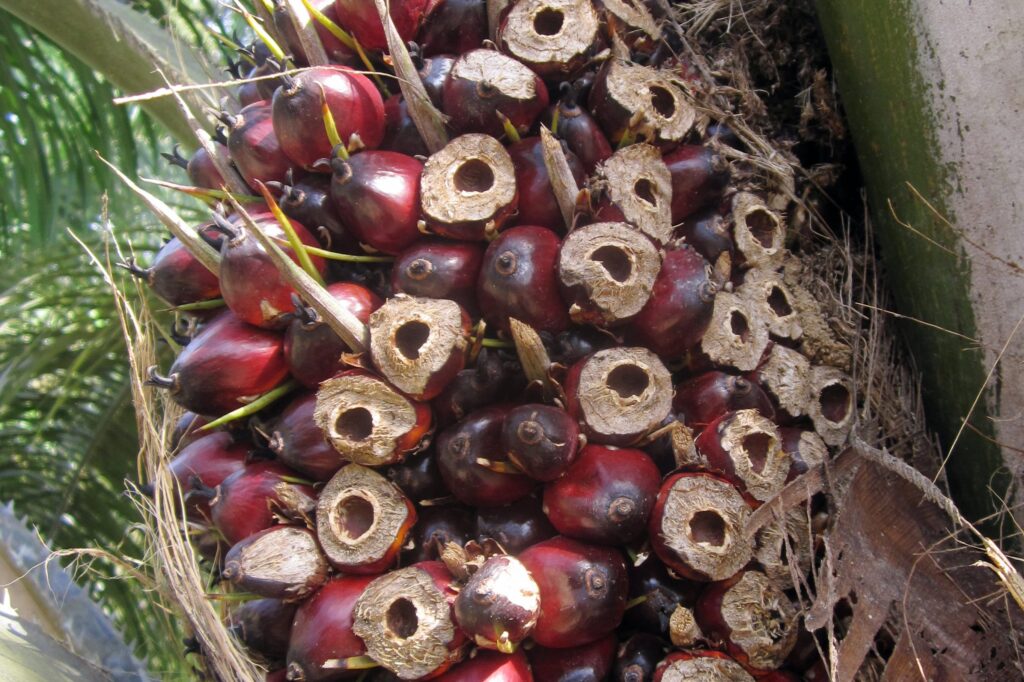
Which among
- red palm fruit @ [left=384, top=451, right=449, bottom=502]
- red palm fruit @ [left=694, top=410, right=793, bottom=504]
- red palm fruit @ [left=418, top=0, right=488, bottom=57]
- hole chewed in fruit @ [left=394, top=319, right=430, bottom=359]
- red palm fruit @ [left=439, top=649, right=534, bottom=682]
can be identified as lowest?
red palm fruit @ [left=439, top=649, right=534, bottom=682]

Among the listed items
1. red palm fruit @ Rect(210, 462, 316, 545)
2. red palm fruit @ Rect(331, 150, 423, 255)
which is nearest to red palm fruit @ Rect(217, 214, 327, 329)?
red palm fruit @ Rect(331, 150, 423, 255)

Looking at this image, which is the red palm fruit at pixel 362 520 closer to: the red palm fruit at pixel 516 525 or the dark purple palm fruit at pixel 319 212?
the red palm fruit at pixel 516 525

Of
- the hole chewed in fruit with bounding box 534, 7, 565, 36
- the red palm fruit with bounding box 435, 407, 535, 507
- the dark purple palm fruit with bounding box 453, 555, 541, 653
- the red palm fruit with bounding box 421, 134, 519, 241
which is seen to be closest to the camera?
the dark purple palm fruit with bounding box 453, 555, 541, 653

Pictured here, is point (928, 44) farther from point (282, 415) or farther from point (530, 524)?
point (282, 415)

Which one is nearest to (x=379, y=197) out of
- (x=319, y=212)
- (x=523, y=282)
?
(x=319, y=212)

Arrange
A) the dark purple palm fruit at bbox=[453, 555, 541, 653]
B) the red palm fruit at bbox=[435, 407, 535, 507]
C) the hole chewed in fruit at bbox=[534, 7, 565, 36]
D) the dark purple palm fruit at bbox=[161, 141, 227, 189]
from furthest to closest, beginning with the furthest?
the dark purple palm fruit at bbox=[161, 141, 227, 189]
the hole chewed in fruit at bbox=[534, 7, 565, 36]
the red palm fruit at bbox=[435, 407, 535, 507]
the dark purple palm fruit at bbox=[453, 555, 541, 653]

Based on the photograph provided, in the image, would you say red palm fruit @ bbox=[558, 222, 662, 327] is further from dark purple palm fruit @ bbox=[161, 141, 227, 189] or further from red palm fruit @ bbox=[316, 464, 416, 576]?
dark purple palm fruit @ bbox=[161, 141, 227, 189]

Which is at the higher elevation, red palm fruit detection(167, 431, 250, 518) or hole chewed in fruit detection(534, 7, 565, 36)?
hole chewed in fruit detection(534, 7, 565, 36)
